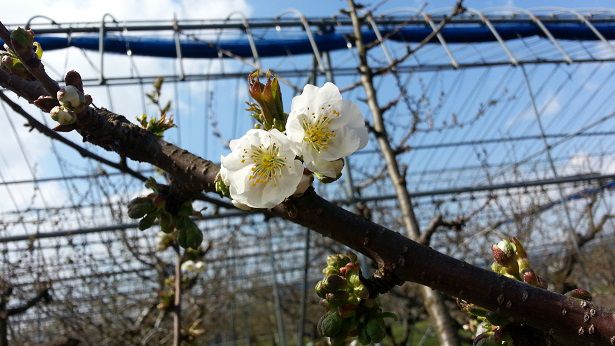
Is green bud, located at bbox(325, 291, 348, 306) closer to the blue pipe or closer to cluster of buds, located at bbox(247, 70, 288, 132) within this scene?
cluster of buds, located at bbox(247, 70, 288, 132)

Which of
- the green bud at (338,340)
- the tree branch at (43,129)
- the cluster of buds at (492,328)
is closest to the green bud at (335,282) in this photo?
the green bud at (338,340)

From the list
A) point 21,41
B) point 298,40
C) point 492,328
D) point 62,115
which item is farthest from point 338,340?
point 298,40

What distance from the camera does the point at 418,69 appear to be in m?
5.16

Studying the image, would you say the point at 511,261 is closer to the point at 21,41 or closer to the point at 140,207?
the point at 140,207

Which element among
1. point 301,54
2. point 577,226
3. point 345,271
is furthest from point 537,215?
point 345,271

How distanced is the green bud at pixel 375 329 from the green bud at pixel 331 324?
5cm

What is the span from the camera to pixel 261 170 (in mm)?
772

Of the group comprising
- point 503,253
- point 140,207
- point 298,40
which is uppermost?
point 298,40

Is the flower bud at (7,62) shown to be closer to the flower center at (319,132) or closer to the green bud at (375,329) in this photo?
the flower center at (319,132)

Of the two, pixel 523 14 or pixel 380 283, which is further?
pixel 523 14

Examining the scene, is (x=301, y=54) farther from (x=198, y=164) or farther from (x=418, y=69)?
(x=198, y=164)

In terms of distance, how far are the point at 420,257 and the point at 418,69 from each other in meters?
4.68

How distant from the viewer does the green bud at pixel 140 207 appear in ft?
3.69

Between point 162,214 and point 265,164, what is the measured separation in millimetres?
440
